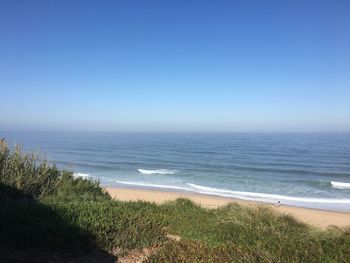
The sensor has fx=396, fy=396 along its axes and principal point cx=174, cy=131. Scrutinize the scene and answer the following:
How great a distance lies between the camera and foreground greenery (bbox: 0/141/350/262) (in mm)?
5008

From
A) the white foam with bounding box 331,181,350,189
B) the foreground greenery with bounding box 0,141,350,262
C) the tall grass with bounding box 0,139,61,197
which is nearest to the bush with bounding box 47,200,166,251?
the foreground greenery with bounding box 0,141,350,262

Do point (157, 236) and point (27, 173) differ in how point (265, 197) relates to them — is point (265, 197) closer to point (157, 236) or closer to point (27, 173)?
point (27, 173)

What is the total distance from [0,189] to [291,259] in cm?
702

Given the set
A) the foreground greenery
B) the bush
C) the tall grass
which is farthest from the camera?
the tall grass

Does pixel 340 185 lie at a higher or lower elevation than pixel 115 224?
lower

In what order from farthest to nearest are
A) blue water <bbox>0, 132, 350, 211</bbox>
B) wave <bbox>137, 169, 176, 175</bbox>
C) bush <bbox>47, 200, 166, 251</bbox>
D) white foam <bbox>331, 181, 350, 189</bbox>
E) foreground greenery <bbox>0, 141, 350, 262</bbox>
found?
wave <bbox>137, 169, 176, 175</bbox> → white foam <bbox>331, 181, 350, 189</bbox> → blue water <bbox>0, 132, 350, 211</bbox> → bush <bbox>47, 200, 166, 251</bbox> → foreground greenery <bbox>0, 141, 350, 262</bbox>

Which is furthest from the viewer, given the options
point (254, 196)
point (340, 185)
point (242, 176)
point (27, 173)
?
point (242, 176)

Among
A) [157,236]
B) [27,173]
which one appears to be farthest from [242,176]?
[157,236]

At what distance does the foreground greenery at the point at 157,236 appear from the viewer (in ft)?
16.4

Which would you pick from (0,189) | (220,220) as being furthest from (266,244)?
(0,189)

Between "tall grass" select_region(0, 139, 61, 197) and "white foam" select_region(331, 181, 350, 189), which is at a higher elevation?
"tall grass" select_region(0, 139, 61, 197)

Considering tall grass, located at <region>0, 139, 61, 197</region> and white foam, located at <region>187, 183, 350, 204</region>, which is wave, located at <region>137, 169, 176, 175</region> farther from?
tall grass, located at <region>0, 139, 61, 197</region>

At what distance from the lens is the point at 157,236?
6043 mm

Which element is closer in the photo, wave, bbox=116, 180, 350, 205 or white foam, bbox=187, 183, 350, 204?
wave, bbox=116, 180, 350, 205
